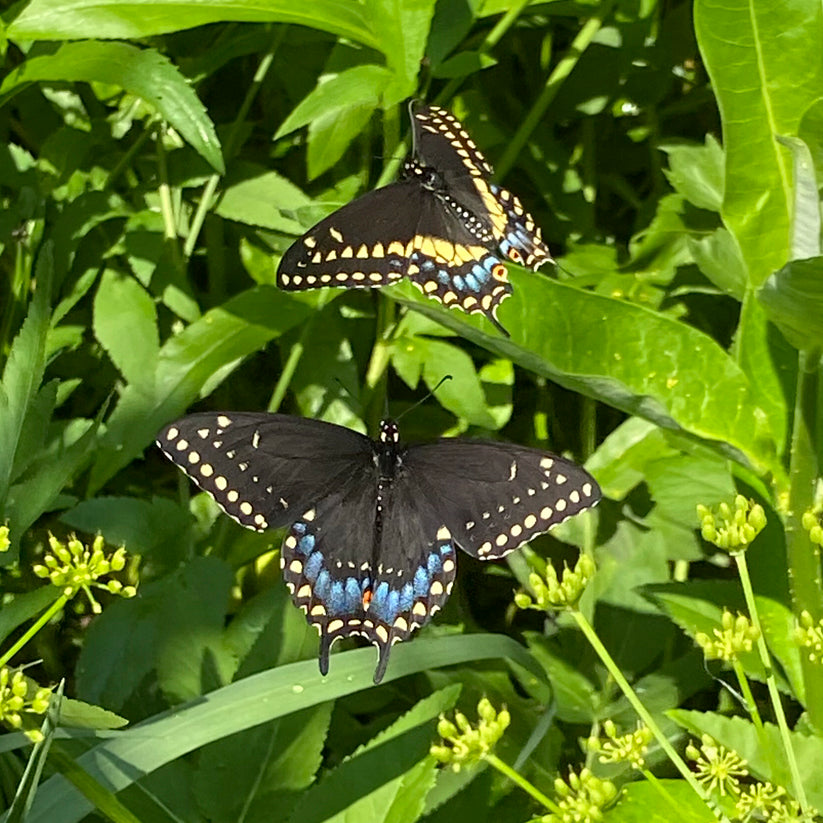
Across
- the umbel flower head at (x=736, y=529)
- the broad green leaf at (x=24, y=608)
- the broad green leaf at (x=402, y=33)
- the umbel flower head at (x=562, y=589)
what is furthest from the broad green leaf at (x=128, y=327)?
the umbel flower head at (x=736, y=529)

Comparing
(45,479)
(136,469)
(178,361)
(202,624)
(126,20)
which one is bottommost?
(136,469)

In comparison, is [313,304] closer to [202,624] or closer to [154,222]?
[154,222]

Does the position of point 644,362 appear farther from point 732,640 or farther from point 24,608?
point 24,608

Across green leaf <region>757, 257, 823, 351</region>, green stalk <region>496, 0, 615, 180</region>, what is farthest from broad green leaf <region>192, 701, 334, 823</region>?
green stalk <region>496, 0, 615, 180</region>

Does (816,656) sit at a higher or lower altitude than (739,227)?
lower

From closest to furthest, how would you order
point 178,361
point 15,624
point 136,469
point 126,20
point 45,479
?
point 15,624 < point 45,479 < point 126,20 < point 178,361 < point 136,469

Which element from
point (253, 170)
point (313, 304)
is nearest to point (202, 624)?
point (313, 304)

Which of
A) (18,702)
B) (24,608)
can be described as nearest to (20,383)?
(24,608)

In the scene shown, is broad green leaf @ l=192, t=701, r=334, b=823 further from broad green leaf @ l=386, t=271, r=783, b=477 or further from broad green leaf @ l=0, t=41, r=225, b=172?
broad green leaf @ l=0, t=41, r=225, b=172
